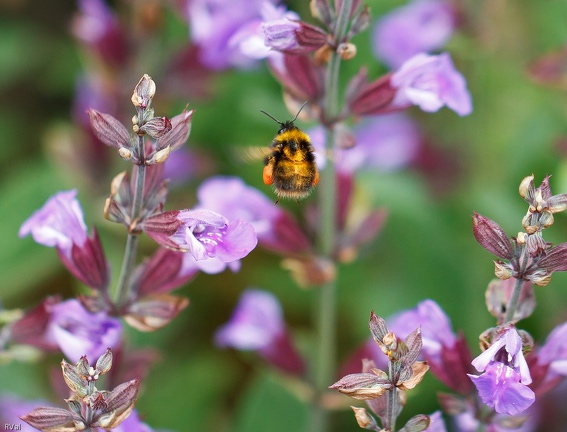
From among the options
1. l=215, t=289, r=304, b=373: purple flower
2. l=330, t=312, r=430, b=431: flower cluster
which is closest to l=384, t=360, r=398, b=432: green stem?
l=330, t=312, r=430, b=431: flower cluster

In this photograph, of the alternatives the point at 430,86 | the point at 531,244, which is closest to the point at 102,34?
the point at 430,86

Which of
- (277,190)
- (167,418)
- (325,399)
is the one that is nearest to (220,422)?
(167,418)

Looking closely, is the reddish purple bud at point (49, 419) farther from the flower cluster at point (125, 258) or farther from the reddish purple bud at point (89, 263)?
the reddish purple bud at point (89, 263)

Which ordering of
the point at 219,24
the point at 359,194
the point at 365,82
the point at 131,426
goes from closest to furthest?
the point at 131,426
the point at 365,82
the point at 359,194
the point at 219,24

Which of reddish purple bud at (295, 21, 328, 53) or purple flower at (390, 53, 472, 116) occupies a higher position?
reddish purple bud at (295, 21, 328, 53)

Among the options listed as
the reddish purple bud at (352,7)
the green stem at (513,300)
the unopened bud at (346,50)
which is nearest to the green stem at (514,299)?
the green stem at (513,300)

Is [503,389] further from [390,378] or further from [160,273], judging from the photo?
[160,273]

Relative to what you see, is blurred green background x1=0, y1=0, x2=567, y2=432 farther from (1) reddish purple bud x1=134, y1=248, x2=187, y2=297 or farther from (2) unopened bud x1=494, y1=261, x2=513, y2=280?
(2) unopened bud x1=494, y1=261, x2=513, y2=280
